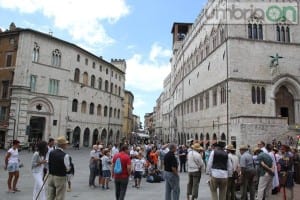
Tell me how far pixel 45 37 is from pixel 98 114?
15.7 meters

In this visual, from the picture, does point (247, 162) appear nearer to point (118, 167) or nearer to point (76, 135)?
point (118, 167)

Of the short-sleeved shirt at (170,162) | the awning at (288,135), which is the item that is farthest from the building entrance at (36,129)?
the short-sleeved shirt at (170,162)

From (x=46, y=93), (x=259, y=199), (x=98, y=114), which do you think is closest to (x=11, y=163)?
(x=259, y=199)

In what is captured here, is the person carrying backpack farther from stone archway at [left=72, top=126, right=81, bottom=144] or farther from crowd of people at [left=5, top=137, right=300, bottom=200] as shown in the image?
stone archway at [left=72, top=126, right=81, bottom=144]

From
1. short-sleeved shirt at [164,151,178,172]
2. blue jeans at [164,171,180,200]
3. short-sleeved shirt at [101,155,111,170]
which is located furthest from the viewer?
short-sleeved shirt at [101,155,111,170]

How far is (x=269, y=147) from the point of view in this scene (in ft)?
32.5

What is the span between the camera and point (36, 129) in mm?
34156

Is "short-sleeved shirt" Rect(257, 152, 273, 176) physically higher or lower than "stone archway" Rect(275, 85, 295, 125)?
lower

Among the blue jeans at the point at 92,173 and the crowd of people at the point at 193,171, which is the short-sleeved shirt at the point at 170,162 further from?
the blue jeans at the point at 92,173

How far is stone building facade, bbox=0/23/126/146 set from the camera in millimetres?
32250

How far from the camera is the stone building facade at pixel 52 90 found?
32250 millimetres

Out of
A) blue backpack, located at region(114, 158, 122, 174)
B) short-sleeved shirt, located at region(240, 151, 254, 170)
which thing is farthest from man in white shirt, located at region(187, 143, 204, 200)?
blue backpack, located at region(114, 158, 122, 174)

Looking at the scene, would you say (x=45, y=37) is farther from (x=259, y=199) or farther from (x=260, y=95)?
(x=259, y=199)

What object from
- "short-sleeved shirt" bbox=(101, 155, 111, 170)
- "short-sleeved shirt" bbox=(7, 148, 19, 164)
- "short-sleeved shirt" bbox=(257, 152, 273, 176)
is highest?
"short-sleeved shirt" bbox=(257, 152, 273, 176)
